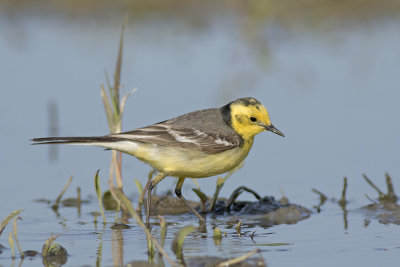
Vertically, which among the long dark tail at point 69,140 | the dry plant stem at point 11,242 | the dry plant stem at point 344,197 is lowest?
the dry plant stem at point 11,242

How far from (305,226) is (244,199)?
1.66 meters

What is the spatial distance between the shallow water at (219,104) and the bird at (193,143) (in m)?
0.59

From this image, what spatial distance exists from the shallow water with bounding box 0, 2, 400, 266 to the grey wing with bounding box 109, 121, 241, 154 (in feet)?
2.56

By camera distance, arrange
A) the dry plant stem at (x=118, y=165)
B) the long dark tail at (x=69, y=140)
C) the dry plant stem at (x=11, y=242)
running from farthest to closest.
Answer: the dry plant stem at (x=118, y=165), the long dark tail at (x=69, y=140), the dry plant stem at (x=11, y=242)

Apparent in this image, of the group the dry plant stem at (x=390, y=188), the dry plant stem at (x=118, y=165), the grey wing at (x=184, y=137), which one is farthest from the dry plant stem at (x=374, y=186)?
the dry plant stem at (x=118, y=165)

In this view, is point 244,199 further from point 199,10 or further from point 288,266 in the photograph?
→ point 199,10

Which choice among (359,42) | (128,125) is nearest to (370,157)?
(128,125)

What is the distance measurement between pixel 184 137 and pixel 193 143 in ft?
0.39

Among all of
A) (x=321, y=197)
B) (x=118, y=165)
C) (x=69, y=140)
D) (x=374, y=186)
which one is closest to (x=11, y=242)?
(x=69, y=140)

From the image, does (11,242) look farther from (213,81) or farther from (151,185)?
(213,81)

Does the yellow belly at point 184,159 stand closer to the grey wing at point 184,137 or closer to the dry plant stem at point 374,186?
the grey wing at point 184,137

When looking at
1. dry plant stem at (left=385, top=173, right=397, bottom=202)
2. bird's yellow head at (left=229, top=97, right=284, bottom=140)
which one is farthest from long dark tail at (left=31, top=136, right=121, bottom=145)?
dry plant stem at (left=385, top=173, right=397, bottom=202)

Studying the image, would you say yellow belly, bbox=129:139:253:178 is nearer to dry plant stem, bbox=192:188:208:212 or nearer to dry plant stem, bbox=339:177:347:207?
dry plant stem, bbox=192:188:208:212

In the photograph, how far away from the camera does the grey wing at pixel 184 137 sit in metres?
7.84
